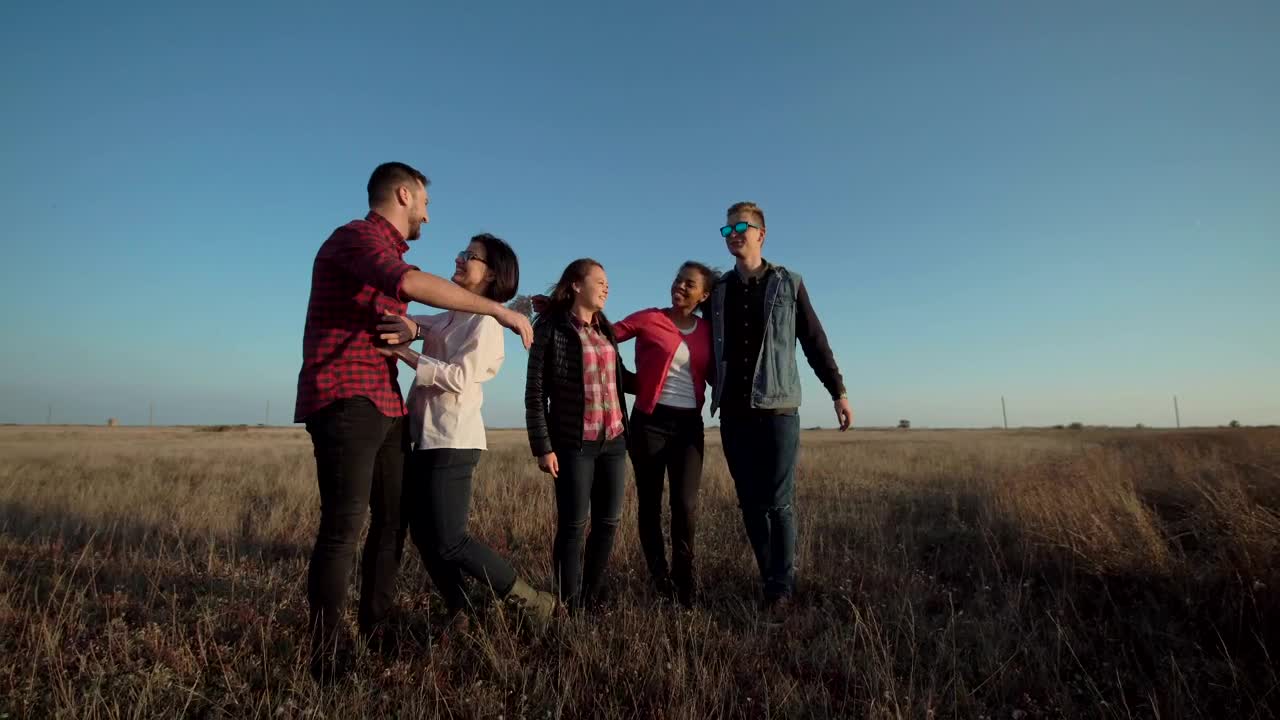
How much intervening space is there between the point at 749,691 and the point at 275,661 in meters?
2.23

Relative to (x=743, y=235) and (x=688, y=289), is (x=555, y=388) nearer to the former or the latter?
(x=688, y=289)

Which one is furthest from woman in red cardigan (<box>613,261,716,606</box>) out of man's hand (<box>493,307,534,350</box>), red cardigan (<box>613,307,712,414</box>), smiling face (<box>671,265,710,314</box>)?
man's hand (<box>493,307,534,350</box>)

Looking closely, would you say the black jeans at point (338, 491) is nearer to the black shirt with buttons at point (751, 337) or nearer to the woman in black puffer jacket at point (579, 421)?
the woman in black puffer jacket at point (579, 421)

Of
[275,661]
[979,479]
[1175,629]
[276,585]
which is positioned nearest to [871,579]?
[1175,629]

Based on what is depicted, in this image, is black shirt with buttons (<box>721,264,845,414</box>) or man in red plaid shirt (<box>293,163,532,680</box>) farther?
black shirt with buttons (<box>721,264,845,414</box>)

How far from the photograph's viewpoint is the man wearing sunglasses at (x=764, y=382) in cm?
375

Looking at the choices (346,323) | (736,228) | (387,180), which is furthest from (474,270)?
(736,228)

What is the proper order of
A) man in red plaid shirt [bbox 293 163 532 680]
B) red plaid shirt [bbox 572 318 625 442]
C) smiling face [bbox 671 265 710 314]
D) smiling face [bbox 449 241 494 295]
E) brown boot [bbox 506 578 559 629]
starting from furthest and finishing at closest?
smiling face [bbox 671 265 710 314]
red plaid shirt [bbox 572 318 625 442]
smiling face [bbox 449 241 494 295]
brown boot [bbox 506 578 559 629]
man in red plaid shirt [bbox 293 163 532 680]

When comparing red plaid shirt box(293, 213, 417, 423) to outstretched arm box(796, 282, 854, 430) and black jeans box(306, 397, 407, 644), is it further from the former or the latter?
outstretched arm box(796, 282, 854, 430)

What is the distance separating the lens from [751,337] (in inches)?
157

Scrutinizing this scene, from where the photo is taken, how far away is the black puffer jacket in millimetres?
3475

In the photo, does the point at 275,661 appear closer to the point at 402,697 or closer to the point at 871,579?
the point at 402,697

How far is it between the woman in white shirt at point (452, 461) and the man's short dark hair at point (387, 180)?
0.60m

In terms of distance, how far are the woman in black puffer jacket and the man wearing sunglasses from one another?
2.59 feet
